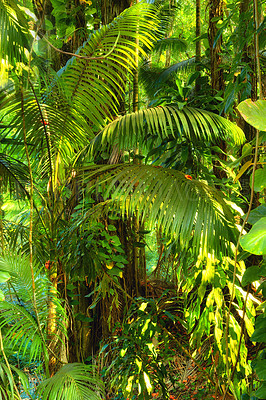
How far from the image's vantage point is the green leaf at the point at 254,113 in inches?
28.7

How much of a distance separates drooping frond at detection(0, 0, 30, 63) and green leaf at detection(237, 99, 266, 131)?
0.97m

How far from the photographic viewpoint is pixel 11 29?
1.32 m

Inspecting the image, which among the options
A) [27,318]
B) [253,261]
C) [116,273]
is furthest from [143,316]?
[27,318]

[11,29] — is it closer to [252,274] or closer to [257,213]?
[257,213]

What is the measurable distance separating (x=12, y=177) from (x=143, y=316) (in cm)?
114

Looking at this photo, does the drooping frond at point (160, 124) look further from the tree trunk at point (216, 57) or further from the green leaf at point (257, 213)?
the green leaf at point (257, 213)

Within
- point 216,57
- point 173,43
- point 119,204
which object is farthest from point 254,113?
point 173,43

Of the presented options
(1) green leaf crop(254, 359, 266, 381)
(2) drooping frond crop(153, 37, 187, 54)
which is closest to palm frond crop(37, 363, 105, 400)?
(1) green leaf crop(254, 359, 266, 381)

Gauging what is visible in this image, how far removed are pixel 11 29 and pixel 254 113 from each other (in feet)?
3.38

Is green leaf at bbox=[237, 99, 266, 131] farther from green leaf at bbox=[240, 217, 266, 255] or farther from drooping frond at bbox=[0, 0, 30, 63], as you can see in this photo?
drooping frond at bbox=[0, 0, 30, 63]

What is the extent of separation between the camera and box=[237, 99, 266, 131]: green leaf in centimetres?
73

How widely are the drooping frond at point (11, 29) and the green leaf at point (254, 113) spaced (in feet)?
3.18

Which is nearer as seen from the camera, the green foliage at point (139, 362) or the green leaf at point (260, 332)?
the green leaf at point (260, 332)

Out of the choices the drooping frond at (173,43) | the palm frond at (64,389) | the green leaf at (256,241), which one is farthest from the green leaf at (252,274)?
the drooping frond at (173,43)
